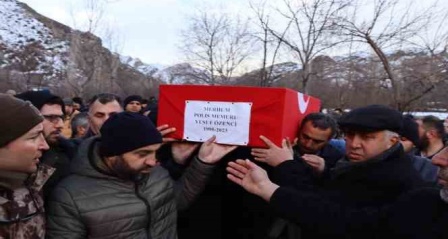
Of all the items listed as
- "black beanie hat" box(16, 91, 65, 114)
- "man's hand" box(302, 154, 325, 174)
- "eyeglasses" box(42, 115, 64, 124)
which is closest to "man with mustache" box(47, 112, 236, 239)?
"eyeglasses" box(42, 115, 64, 124)

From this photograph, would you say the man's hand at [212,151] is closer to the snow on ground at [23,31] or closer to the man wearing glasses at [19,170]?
the man wearing glasses at [19,170]

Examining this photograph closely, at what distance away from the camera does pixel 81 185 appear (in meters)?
2.03

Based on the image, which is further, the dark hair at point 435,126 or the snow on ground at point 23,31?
the snow on ground at point 23,31

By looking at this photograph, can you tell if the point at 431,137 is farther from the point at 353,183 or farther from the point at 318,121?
the point at 353,183

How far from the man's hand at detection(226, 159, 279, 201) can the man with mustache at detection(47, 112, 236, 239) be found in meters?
0.36

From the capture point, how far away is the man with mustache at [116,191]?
6.48 feet

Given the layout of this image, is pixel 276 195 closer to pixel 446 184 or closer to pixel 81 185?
pixel 446 184

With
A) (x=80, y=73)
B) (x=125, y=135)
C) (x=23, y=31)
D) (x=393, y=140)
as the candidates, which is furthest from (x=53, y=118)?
(x=23, y=31)

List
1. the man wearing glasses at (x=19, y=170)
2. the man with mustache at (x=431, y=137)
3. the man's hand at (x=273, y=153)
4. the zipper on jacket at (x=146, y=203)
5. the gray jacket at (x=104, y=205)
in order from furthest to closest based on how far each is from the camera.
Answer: the man with mustache at (x=431, y=137), the man's hand at (x=273, y=153), the zipper on jacket at (x=146, y=203), the gray jacket at (x=104, y=205), the man wearing glasses at (x=19, y=170)

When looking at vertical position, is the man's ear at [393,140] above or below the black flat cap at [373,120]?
below

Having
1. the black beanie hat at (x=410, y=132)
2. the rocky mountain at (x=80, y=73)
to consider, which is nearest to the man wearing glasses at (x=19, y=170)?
the black beanie hat at (x=410, y=132)

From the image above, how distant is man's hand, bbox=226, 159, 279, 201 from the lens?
7.18 feet

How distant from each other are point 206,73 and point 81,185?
1548 cm

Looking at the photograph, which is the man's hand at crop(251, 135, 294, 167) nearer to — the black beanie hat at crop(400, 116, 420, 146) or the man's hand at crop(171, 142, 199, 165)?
the man's hand at crop(171, 142, 199, 165)
